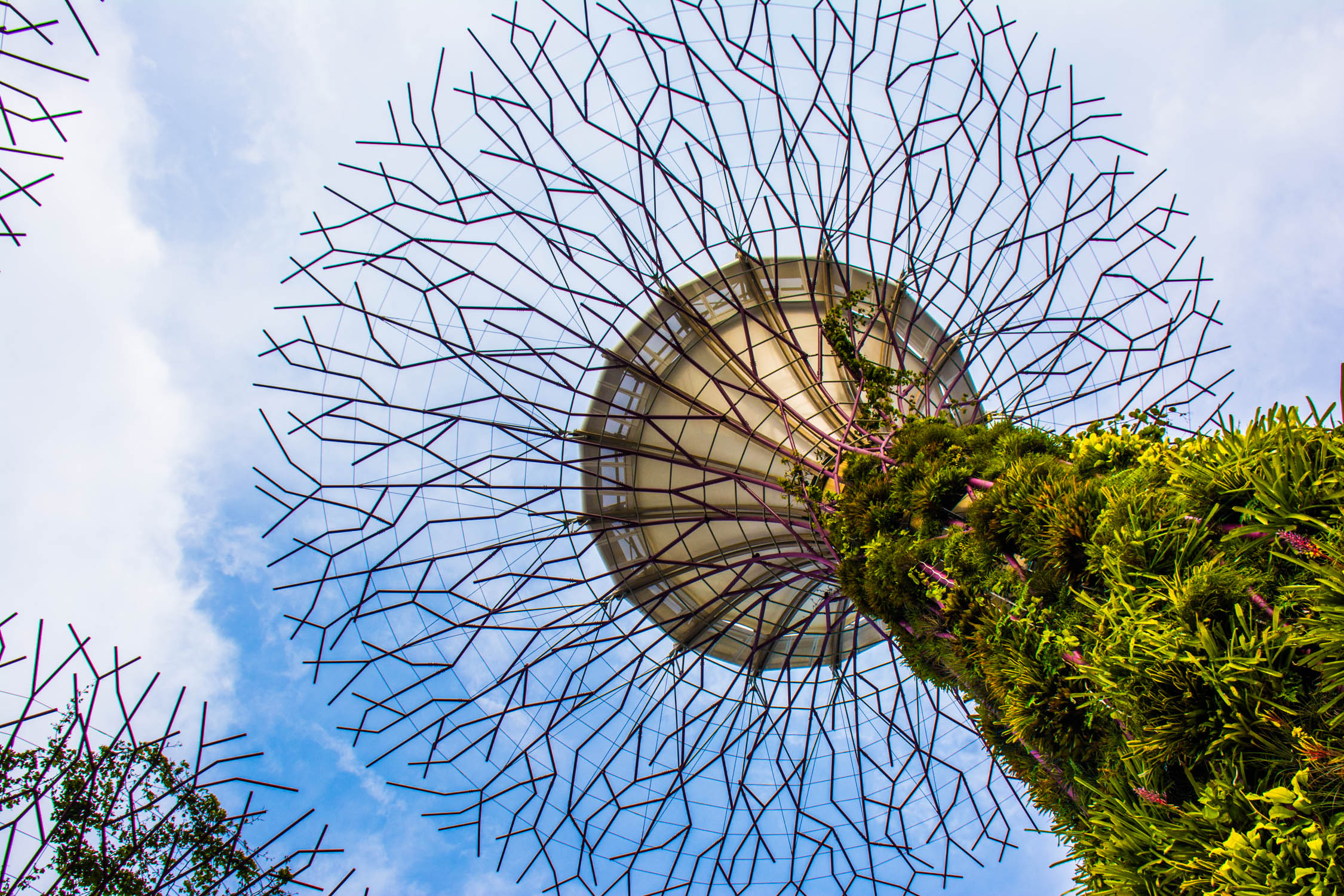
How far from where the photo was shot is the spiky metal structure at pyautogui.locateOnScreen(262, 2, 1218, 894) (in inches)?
523

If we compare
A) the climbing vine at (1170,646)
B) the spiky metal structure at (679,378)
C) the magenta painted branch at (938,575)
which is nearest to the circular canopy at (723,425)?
the spiky metal structure at (679,378)

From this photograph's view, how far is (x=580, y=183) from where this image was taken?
42.8 feet

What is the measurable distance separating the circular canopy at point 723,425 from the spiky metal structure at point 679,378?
0.10m

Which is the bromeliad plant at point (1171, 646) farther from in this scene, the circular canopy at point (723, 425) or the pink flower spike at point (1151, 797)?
the circular canopy at point (723, 425)

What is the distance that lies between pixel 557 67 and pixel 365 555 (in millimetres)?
9730

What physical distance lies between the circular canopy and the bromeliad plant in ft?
23.9

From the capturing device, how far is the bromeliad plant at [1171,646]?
11.4 feet

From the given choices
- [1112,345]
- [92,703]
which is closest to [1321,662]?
[92,703]

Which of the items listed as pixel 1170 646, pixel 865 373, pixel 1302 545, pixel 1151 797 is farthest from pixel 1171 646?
pixel 865 373

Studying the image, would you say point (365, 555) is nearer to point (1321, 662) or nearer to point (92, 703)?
point (92, 703)

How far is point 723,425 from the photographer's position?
15484 mm

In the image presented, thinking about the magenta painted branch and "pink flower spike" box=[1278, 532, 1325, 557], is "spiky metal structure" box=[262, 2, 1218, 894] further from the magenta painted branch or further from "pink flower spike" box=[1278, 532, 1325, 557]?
"pink flower spike" box=[1278, 532, 1325, 557]

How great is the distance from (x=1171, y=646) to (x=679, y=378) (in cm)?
1234

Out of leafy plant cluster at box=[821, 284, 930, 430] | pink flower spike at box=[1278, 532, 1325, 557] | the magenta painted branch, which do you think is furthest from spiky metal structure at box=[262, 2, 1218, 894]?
pink flower spike at box=[1278, 532, 1325, 557]
